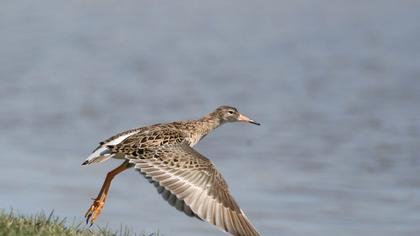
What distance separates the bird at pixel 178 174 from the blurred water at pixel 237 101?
7.00 feet

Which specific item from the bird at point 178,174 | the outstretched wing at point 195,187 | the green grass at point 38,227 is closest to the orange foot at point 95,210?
the bird at point 178,174

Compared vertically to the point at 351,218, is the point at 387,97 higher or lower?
higher

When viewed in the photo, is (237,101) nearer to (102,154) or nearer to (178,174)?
(102,154)

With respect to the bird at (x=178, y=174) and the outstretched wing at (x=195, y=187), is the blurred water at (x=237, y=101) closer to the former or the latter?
the bird at (x=178, y=174)

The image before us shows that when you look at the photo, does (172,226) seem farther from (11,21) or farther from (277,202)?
(11,21)

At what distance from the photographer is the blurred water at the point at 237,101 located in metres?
13.1

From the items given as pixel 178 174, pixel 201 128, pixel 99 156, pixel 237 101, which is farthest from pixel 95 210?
pixel 237 101

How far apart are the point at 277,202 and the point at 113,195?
2.02 metres

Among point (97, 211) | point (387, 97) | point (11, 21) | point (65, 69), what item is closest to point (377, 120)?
point (387, 97)

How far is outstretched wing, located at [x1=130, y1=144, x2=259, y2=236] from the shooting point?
8.22 meters

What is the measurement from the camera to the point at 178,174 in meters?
8.65

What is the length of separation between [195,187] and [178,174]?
0.23 m

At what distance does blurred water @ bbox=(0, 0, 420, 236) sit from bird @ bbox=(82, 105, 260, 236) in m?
2.13

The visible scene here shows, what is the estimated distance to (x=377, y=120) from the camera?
18.7 m
